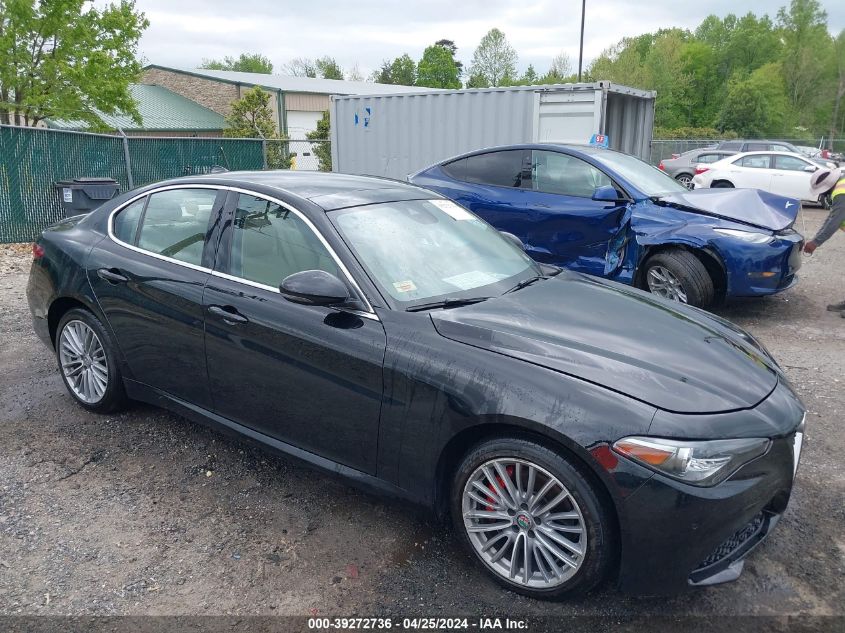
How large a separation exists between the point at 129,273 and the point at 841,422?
4.57 metres

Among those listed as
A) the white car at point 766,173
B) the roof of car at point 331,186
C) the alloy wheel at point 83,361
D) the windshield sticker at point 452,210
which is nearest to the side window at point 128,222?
the roof of car at point 331,186

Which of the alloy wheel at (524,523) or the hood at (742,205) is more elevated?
the hood at (742,205)

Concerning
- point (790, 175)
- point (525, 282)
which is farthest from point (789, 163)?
point (525, 282)

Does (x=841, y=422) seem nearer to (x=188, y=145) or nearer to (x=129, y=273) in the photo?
(x=129, y=273)

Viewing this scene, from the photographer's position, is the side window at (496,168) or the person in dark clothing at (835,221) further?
the side window at (496,168)

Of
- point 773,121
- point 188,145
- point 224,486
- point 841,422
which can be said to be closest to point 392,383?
point 224,486

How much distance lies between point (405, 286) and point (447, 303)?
0.70 ft

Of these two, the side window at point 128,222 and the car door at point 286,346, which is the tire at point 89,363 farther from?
the car door at point 286,346

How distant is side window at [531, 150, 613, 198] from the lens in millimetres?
7039

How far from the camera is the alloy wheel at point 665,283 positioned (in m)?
6.56

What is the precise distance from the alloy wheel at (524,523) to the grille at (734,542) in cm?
47

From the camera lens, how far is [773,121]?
187 feet

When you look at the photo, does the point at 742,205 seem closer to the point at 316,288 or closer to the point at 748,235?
the point at 748,235

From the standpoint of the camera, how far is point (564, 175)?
7.25 metres
